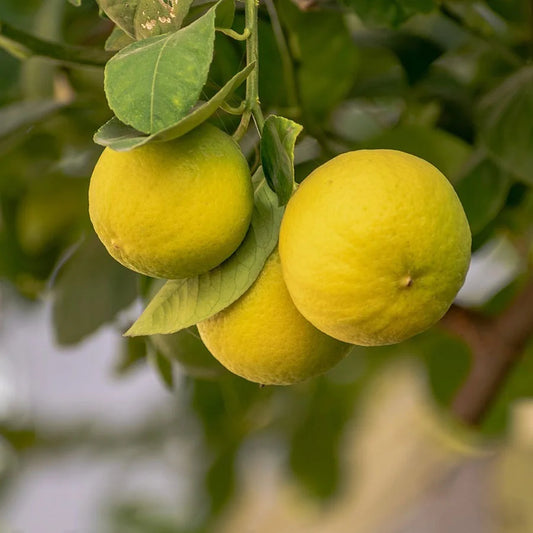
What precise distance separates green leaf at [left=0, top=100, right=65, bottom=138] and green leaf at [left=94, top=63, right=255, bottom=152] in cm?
39

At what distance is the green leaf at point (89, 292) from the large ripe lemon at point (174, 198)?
39 cm

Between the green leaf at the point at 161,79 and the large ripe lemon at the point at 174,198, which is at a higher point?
the green leaf at the point at 161,79

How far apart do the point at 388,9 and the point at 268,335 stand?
370mm

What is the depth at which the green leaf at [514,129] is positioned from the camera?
74cm

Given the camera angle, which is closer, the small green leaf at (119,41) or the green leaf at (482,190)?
the small green leaf at (119,41)

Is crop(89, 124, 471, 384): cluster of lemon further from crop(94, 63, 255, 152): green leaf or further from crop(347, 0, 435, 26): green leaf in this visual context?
crop(347, 0, 435, 26): green leaf

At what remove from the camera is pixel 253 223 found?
0.50 meters

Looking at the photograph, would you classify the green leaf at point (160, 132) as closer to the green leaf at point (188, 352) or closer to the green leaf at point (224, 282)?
the green leaf at point (224, 282)

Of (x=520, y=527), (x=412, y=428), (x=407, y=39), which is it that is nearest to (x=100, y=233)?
(x=407, y=39)

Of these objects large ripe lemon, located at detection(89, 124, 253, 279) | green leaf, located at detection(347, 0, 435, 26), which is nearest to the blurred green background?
green leaf, located at detection(347, 0, 435, 26)

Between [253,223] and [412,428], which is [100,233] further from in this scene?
[412,428]

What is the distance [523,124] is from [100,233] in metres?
0.43

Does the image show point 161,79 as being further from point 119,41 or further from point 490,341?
point 490,341

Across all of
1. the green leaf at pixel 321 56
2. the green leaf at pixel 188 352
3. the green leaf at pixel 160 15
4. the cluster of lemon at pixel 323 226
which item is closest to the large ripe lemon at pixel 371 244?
the cluster of lemon at pixel 323 226
